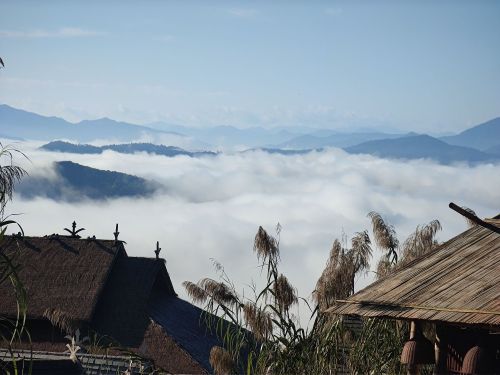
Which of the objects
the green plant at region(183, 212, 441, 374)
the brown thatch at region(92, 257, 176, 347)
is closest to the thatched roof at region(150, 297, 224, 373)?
the brown thatch at region(92, 257, 176, 347)

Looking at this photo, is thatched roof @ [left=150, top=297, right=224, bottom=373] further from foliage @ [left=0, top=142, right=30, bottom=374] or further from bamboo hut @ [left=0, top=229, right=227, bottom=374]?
foliage @ [left=0, top=142, right=30, bottom=374]

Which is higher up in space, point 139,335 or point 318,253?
point 318,253

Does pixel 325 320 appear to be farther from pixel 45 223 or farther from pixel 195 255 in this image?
pixel 45 223

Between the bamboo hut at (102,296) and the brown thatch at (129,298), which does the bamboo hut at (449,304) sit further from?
the brown thatch at (129,298)

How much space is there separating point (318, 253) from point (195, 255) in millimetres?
20839

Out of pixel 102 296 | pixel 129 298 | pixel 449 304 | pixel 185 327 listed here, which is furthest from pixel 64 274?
pixel 449 304

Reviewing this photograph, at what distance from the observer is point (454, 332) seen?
11172mm

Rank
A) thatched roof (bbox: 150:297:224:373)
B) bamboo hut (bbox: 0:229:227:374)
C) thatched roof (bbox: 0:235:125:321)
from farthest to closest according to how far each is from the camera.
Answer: thatched roof (bbox: 0:235:125:321)
bamboo hut (bbox: 0:229:227:374)
thatched roof (bbox: 150:297:224:373)

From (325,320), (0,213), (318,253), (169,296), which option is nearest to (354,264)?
(325,320)

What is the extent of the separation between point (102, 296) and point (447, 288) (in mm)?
20846

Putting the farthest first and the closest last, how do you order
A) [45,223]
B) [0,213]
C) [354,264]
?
[45,223] < [354,264] < [0,213]

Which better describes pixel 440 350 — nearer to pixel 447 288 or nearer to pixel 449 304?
pixel 447 288

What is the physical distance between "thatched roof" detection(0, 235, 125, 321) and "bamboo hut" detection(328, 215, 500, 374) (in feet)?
61.6

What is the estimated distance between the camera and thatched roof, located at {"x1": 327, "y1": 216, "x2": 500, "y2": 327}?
1001 centimetres
